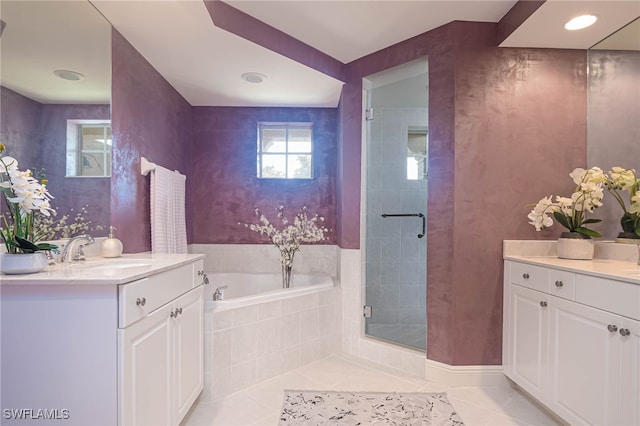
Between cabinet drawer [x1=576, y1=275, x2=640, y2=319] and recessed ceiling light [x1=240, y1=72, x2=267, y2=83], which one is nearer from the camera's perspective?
cabinet drawer [x1=576, y1=275, x2=640, y2=319]

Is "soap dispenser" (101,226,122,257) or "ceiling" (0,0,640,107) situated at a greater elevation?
"ceiling" (0,0,640,107)

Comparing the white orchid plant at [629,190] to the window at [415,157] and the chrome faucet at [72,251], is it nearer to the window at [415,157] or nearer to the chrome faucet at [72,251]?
the window at [415,157]

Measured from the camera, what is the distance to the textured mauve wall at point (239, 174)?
11.1 ft

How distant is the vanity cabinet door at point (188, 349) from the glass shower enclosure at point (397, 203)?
158cm

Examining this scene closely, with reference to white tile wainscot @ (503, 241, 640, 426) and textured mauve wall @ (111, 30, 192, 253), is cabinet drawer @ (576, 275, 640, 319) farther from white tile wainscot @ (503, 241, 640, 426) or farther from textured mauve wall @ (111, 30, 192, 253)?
textured mauve wall @ (111, 30, 192, 253)

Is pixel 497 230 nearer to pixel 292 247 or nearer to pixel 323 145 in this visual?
pixel 292 247

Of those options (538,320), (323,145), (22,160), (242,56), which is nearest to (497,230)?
(538,320)

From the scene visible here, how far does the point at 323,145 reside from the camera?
3.39m

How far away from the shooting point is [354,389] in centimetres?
212

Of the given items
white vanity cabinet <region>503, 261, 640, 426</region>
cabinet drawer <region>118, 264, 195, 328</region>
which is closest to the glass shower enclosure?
white vanity cabinet <region>503, 261, 640, 426</region>

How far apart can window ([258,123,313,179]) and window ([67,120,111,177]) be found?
1681mm

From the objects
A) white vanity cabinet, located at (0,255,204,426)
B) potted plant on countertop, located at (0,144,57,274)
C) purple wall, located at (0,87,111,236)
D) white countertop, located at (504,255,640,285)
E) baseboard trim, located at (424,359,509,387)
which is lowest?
baseboard trim, located at (424,359,509,387)

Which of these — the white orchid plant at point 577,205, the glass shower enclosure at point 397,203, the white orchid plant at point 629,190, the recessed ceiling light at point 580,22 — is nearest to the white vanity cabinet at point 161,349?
the glass shower enclosure at point 397,203

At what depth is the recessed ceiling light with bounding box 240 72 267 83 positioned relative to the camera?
101 inches
